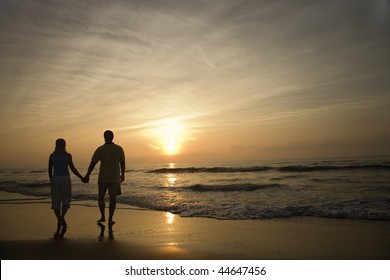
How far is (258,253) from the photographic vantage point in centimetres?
477

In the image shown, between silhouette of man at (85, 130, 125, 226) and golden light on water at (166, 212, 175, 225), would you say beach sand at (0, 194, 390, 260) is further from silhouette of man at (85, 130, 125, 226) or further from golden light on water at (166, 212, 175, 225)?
silhouette of man at (85, 130, 125, 226)

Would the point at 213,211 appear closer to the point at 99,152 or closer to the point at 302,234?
the point at 302,234

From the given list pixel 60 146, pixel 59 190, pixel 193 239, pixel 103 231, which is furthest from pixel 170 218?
pixel 60 146

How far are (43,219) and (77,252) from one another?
12.7 ft

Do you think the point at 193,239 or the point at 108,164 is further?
the point at 108,164

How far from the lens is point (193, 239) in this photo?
225 inches

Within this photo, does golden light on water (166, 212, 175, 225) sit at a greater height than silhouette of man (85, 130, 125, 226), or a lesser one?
Result: lesser

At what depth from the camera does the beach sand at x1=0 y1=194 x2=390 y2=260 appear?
4.65 meters

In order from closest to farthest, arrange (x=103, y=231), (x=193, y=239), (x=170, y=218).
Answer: (x=193, y=239), (x=103, y=231), (x=170, y=218)

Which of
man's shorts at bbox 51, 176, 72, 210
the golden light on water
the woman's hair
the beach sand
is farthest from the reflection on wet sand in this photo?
the woman's hair

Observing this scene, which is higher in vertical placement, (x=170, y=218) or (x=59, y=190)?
(x=59, y=190)

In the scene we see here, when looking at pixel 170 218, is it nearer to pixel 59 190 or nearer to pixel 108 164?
pixel 108 164

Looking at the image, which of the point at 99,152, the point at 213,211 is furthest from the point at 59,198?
the point at 213,211

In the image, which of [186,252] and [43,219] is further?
[43,219]
